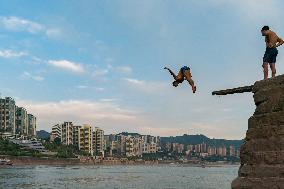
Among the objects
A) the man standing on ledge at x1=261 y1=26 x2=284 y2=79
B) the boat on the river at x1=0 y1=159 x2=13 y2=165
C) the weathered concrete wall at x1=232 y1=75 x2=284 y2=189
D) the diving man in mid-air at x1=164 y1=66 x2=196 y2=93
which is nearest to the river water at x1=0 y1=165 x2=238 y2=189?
the diving man in mid-air at x1=164 y1=66 x2=196 y2=93

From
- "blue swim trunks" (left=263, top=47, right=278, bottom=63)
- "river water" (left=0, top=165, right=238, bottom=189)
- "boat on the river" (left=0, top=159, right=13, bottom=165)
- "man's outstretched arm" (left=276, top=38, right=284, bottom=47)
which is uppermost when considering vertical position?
"man's outstretched arm" (left=276, top=38, right=284, bottom=47)

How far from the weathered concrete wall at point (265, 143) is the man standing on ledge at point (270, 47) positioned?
165 centimetres

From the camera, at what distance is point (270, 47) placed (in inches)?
453

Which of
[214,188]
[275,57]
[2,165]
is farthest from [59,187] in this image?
[2,165]

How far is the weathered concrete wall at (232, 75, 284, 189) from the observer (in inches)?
357

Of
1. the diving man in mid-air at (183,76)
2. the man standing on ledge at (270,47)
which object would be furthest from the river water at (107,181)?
the man standing on ledge at (270,47)

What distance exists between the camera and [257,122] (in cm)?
979

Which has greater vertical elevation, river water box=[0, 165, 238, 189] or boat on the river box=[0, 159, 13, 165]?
river water box=[0, 165, 238, 189]

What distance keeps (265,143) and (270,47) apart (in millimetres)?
3136

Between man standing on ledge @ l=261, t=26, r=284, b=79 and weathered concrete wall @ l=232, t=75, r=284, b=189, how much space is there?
1648mm

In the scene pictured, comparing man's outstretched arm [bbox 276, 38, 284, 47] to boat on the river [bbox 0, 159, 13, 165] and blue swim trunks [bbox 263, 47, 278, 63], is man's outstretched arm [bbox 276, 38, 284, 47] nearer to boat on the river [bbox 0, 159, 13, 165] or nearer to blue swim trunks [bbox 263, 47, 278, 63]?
blue swim trunks [bbox 263, 47, 278, 63]

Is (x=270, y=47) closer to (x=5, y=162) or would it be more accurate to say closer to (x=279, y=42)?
(x=279, y=42)

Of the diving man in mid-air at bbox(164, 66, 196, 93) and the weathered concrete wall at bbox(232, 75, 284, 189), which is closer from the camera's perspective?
the weathered concrete wall at bbox(232, 75, 284, 189)

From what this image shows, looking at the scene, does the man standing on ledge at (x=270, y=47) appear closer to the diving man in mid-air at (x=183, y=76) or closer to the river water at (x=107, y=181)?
the diving man in mid-air at (x=183, y=76)
